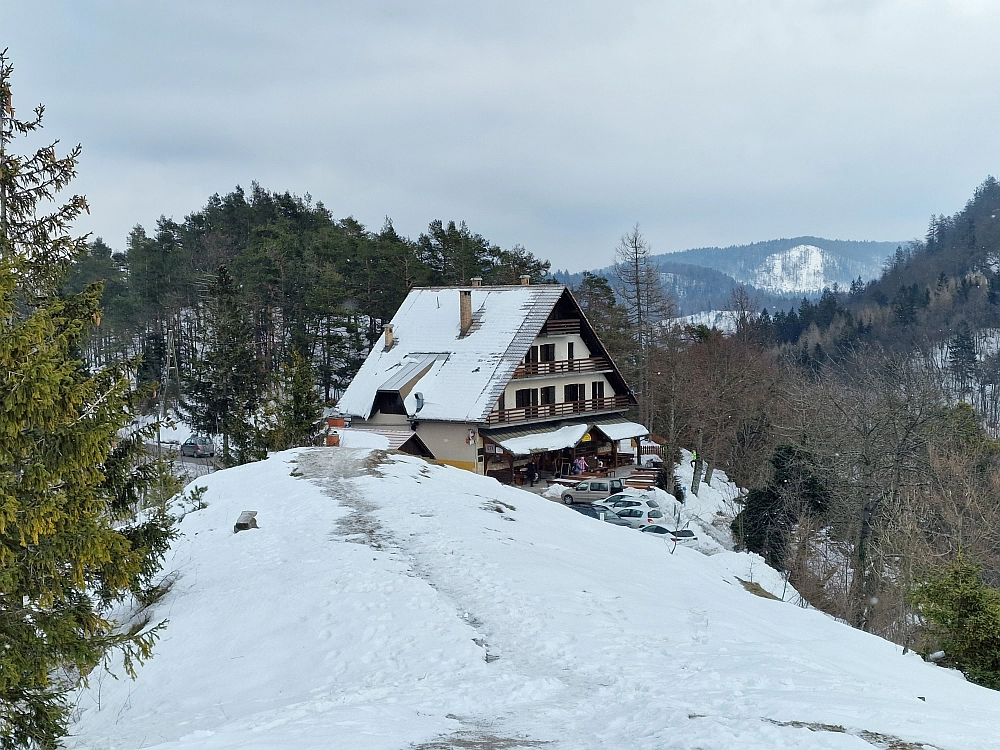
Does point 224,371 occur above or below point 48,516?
above

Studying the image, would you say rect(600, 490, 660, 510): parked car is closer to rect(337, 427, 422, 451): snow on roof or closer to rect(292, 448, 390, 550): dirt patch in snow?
rect(337, 427, 422, 451): snow on roof

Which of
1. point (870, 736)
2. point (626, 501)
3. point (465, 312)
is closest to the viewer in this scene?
point (870, 736)

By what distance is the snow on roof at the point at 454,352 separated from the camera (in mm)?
40406

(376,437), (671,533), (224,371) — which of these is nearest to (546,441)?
(376,437)

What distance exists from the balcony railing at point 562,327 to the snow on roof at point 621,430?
211 inches

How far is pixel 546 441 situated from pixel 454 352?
22.3 ft

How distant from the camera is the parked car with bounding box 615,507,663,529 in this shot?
3198cm

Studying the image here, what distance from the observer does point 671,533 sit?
29.9 meters

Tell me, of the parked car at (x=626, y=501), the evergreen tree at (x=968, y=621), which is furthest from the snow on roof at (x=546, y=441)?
the evergreen tree at (x=968, y=621)

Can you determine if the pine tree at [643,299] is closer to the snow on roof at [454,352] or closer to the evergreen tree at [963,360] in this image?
the snow on roof at [454,352]

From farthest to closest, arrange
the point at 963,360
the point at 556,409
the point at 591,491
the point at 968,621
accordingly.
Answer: the point at 963,360 → the point at 556,409 → the point at 591,491 → the point at 968,621

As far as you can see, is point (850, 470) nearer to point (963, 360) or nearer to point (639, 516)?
point (639, 516)

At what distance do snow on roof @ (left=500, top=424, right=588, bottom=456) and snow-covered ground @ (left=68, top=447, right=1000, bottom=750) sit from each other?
62.4 feet

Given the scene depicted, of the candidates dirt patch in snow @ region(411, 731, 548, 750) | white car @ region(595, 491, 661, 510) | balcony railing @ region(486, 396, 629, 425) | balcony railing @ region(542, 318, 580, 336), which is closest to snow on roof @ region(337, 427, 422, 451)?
balcony railing @ region(486, 396, 629, 425)
